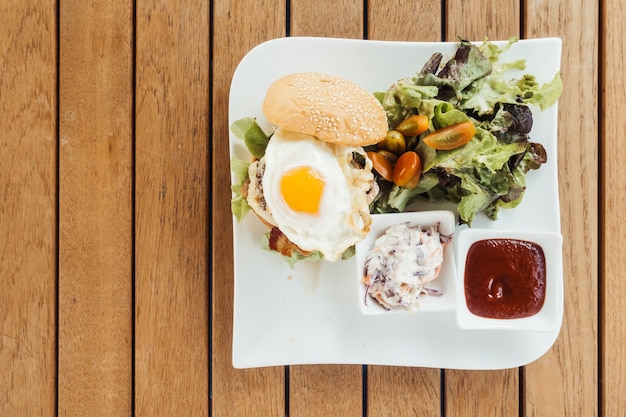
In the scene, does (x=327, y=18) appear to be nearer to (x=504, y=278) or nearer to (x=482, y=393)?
(x=504, y=278)

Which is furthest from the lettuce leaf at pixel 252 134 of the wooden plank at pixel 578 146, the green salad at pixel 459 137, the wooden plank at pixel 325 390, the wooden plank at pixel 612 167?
the wooden plank at pixel 612 167

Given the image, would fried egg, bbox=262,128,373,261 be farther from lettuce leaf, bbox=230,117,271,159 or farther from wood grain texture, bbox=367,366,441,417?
wood grain texture, bbox=367,366,441,417

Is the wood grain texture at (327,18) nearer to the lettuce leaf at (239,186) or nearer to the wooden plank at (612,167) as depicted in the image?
the lettuce leaf at (239,186)

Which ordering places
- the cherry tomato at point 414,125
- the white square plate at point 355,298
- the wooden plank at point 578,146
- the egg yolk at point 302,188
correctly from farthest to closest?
the wooden plank at point 578,146, the white square plate at point 355,298, the cherry tomato at point 414,125, the egg yolk at point 302,188

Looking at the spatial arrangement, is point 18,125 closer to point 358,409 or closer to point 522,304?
Answer: point 358,409

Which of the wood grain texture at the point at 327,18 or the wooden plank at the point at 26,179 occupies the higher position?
the wood grain texture at the point at 327,18

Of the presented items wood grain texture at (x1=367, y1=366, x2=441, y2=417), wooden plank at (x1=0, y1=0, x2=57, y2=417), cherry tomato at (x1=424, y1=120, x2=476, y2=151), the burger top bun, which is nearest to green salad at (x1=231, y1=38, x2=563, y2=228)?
cherry tomato at (x1=424, y1=120, x2=476, y2=151)
